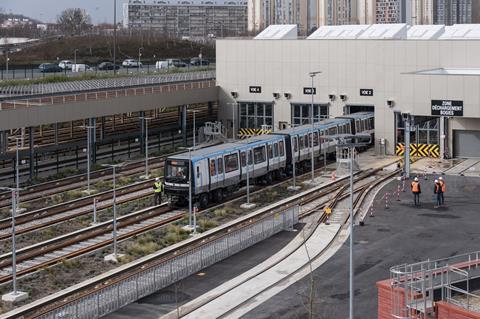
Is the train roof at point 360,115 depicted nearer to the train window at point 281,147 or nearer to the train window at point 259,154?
the train window at point 281,147

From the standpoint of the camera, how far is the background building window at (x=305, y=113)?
6294cm

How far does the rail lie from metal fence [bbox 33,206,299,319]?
18731 mm

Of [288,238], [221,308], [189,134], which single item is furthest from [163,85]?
[221,308]

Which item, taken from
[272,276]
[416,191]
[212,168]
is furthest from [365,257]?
[212,168]

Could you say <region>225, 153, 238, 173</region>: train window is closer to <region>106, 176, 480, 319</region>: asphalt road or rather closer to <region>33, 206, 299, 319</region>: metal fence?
<region>33, 206, 299, 319</region>: metal fence

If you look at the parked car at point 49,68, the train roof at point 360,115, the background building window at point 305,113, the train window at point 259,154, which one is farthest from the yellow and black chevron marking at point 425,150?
the parked car at point 49,68

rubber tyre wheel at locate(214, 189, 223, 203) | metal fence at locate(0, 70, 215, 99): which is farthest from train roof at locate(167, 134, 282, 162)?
metal fence at locate(0, 70, 215, 99)

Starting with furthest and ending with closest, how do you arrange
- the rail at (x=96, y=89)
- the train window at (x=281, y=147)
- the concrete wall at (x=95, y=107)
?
the rail at (x=96, y=89) → the train window at (x=281, y=147) → the concrete wall at (x=95, y=107)

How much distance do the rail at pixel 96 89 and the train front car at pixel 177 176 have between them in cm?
1144

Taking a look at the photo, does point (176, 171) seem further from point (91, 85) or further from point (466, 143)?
point (91, 85)

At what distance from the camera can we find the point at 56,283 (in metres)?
28.3

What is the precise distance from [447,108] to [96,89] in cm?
2376

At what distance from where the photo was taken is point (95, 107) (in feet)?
171

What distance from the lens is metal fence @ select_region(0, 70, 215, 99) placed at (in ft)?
193
